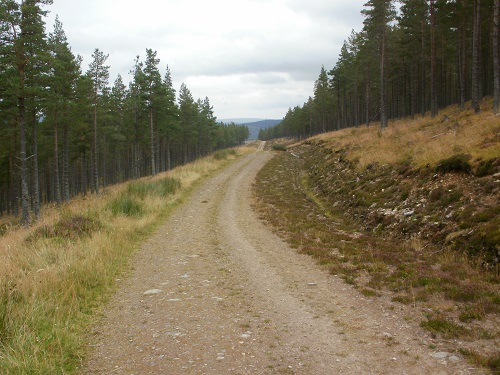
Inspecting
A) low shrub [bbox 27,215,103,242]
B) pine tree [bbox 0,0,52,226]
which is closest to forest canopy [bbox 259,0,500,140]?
low shrub [bbox 27,215,103,242]

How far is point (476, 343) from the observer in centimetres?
432

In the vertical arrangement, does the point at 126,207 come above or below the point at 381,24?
below

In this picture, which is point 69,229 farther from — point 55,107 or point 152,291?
point 55,107

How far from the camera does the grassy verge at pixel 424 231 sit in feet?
17.1

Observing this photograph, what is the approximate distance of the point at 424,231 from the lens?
367 inches

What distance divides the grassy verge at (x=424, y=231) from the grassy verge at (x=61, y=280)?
4.90 meters

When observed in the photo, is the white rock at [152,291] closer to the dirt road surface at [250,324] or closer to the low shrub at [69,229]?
the dirt road surface at [250,324]

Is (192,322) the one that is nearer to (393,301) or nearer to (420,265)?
(393,301)

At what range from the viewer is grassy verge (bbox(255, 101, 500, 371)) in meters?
5.23

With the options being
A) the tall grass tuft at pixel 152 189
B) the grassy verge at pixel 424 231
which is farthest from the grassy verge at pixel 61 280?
the grassy verge at pixel 424 231

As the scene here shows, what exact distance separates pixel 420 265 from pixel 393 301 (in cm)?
203

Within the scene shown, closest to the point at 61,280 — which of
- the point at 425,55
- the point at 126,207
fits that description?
the point at 126,207

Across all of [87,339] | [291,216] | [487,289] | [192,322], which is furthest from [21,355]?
[291,216]

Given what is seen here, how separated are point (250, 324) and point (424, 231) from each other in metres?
6.40
